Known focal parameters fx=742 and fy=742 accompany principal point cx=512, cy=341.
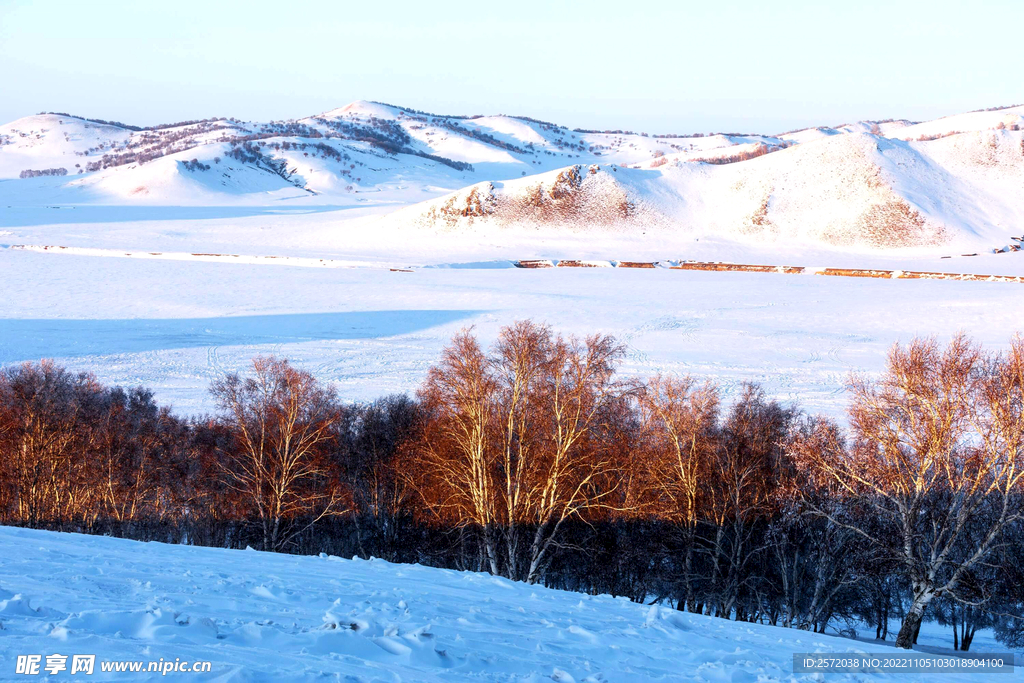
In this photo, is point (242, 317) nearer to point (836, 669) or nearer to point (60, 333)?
point (60, 333)

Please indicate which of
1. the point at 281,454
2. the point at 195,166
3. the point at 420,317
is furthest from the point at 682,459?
the point at 195,166

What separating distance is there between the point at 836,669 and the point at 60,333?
3872 cm

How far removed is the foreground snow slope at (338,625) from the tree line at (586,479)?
604 centimetres

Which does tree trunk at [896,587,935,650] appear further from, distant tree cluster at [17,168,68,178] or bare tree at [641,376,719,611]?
distant tree cluster at [17,168,68,178]

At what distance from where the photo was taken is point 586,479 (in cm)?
1641

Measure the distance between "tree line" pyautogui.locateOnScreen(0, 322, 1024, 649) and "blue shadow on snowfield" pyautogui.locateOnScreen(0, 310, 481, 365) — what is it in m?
11.1

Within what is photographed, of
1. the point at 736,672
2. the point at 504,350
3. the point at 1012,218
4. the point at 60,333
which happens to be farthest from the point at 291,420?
the point at 1012,218

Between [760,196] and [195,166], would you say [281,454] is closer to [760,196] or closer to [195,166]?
[760,196]

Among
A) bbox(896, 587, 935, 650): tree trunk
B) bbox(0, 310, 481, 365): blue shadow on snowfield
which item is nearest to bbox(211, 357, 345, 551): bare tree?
bbox(896, 587, 935, 650): tree trunk

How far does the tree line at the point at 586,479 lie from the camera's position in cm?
1449

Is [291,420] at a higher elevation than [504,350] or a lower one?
lower

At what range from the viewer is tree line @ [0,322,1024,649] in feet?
47.5

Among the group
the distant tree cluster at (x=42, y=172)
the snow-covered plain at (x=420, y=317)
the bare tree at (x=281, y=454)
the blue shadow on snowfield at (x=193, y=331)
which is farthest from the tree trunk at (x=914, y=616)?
the distant tree cluster at (x=42, y=172)

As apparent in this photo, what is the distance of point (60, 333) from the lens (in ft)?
120
